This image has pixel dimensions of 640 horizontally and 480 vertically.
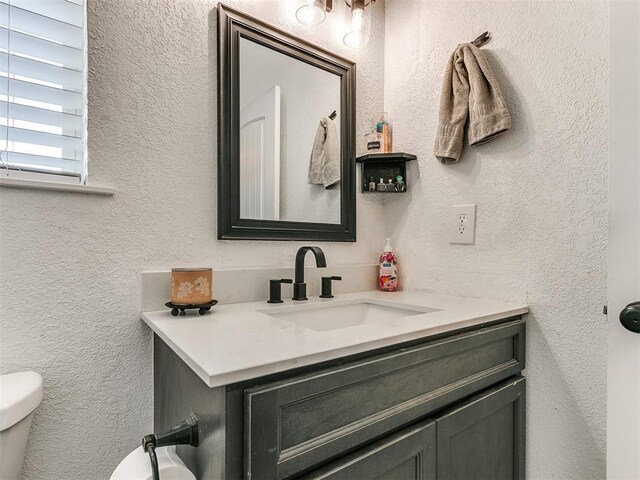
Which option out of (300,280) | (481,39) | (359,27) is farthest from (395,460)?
(359,27)

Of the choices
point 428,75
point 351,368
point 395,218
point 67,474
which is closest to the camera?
point 351,368

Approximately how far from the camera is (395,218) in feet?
4.67

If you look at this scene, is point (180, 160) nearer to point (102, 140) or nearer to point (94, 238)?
point (102, 140)

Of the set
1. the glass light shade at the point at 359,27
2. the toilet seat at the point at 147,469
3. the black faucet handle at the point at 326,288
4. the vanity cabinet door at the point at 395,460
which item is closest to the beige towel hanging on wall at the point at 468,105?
the glass light shade at the point at 359,27

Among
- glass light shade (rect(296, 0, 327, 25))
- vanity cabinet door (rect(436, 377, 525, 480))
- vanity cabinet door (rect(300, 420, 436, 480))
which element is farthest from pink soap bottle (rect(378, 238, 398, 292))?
glass light shade (rect(296, 0, 327, 25))

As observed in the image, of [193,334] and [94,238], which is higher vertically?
[94,238]

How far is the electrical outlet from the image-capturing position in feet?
3.86

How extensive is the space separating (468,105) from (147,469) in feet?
4.14

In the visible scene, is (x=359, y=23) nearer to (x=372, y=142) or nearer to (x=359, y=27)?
(x=359, y=27)

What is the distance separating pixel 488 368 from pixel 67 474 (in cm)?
105

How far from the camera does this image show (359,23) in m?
1.30

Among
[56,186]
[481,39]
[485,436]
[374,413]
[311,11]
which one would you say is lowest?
[485,436]

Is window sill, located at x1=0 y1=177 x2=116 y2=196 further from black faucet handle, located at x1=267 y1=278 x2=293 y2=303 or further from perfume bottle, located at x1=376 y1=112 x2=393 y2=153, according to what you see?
perfume bottle, located at x1=376 y1=112 x2=393 y2=153

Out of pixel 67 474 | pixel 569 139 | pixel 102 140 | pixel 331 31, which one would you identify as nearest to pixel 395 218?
pixel 569 139
